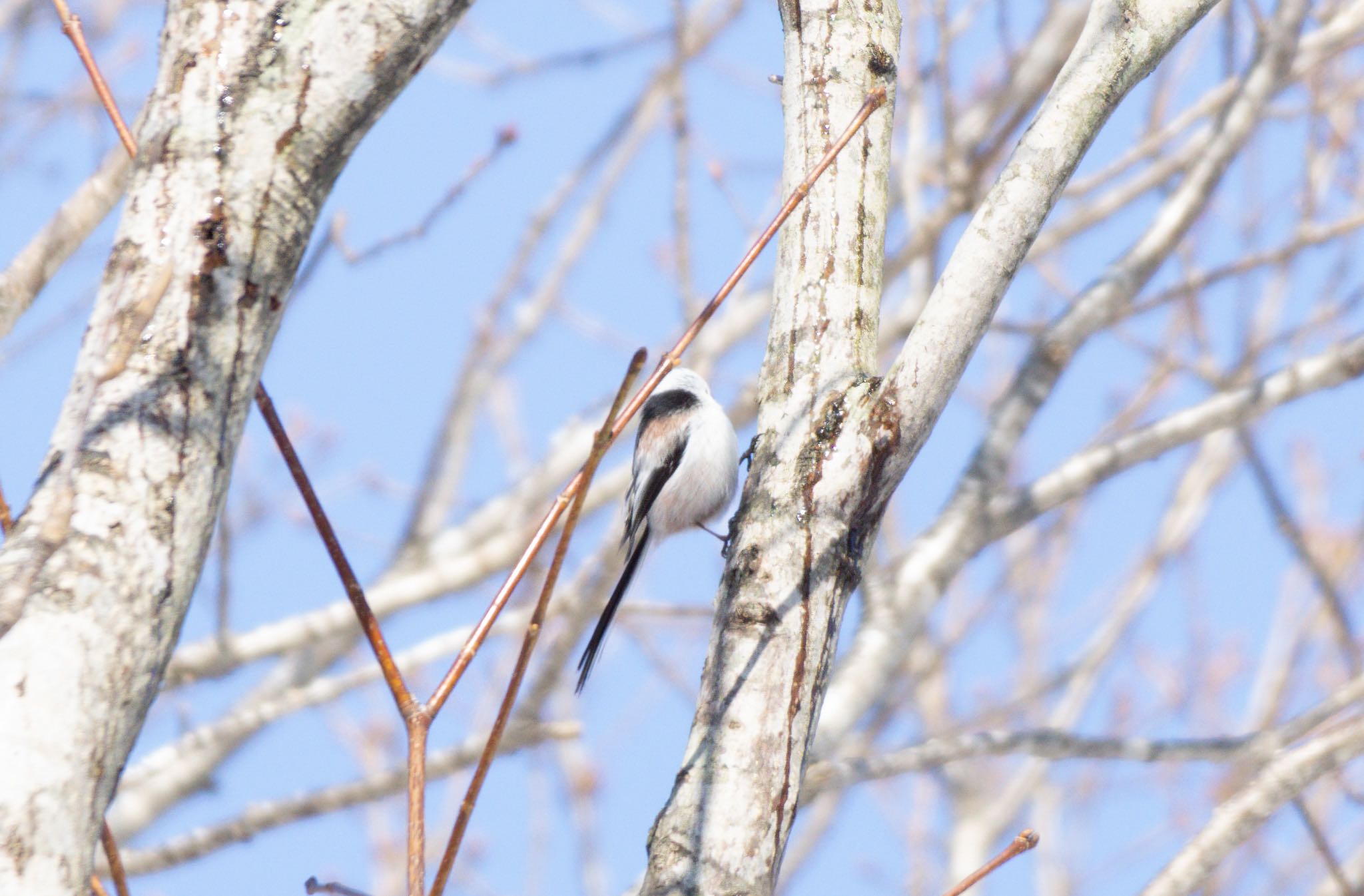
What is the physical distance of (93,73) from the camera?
160cm

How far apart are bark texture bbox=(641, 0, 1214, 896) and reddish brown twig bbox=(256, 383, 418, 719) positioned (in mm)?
430

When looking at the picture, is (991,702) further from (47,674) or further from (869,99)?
(47,674)

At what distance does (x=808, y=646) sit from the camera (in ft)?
5.27

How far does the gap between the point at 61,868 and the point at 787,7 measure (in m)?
1.76

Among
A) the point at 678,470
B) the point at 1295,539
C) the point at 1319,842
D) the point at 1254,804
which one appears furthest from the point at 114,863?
the point at 1295,539

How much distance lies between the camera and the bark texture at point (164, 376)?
115cm

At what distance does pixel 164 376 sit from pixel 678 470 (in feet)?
7.87

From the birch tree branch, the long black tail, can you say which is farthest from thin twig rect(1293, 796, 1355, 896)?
the long black tail

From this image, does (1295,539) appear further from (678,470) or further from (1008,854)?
(1008,854)

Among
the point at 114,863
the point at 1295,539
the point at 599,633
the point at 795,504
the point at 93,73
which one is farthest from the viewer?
the point at 1295,539

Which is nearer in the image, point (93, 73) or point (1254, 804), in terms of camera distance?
point (93, 73)

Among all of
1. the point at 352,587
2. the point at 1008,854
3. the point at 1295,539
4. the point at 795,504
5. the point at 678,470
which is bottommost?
the point at 1008,854

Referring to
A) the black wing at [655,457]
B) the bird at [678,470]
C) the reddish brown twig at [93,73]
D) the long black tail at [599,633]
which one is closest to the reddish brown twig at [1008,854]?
the reddish brown twig at [93,73]

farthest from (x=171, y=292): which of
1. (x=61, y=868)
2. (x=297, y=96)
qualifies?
(x=61, y=868)
